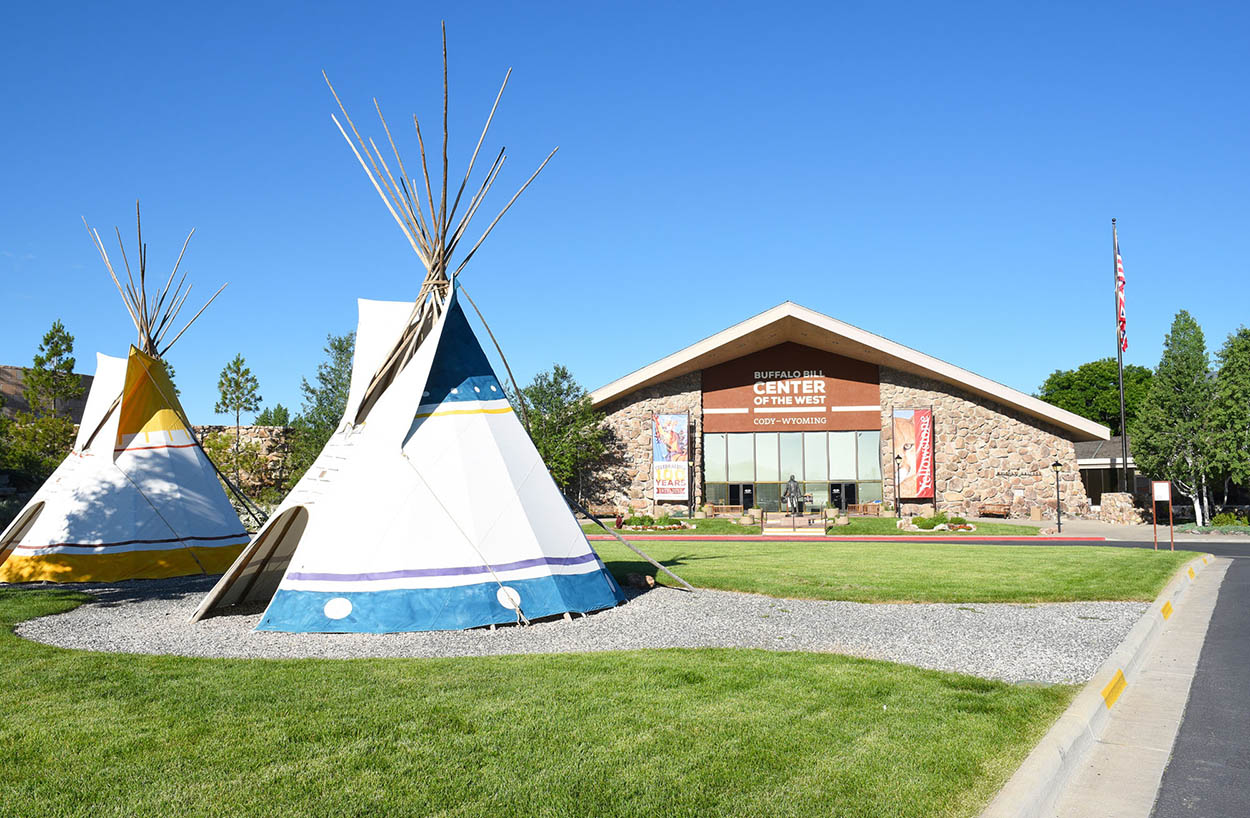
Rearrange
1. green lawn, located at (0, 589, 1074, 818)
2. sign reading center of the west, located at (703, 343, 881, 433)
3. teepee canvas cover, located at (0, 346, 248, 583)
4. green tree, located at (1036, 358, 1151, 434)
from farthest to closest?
1. green tree, located at (1036, 358, 1151, 434)
2. sign reading center of the west, located at (703, 343, 881, 433)
3. teepee canvas cover, located at (0, 346, 248, 583)
4. green lawn, located at (0, 589, 1074, 818)

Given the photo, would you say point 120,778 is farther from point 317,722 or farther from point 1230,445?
point 1230,445

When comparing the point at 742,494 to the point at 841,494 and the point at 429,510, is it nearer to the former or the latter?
the point at 841,494

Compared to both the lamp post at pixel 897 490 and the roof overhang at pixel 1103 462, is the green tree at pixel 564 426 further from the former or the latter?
the roof overhang at pixel 1103 462

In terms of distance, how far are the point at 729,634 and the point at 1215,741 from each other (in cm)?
457

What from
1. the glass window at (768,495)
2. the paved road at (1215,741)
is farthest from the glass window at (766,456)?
the paved road at (1215,741)

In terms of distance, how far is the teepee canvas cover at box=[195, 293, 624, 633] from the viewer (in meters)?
9.46

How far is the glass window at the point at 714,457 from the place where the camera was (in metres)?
40.8

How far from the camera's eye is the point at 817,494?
3962 cm

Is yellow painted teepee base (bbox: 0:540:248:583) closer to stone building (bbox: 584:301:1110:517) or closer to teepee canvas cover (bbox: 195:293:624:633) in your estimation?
teepee canvas cover (bbox: 195:293:624:633)

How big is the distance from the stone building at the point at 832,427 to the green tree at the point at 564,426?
0.99m

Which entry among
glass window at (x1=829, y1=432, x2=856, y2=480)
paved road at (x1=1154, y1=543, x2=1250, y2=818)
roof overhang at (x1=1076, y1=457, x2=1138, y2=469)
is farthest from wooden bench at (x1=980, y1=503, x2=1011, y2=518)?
paved road at (x1=1154, y1=543, x2=1250, y2=818)

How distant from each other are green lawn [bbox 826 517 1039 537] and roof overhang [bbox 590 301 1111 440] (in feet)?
21.3

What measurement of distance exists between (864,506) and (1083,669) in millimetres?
31896

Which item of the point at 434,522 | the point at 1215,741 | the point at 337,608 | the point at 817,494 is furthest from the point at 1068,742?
the point at 817,494
